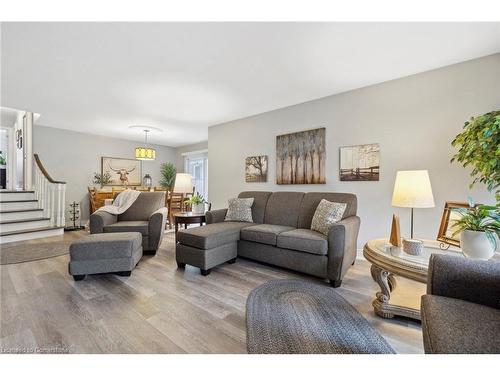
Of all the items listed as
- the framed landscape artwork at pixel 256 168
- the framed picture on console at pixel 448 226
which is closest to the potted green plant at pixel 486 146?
the framed picture on console at pixel 448 226

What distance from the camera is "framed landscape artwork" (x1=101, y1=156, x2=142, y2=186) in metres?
5.93

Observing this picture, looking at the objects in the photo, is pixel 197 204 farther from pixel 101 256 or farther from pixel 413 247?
pixel 413 247

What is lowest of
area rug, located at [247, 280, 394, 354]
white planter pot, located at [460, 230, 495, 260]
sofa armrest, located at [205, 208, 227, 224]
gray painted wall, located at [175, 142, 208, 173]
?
area rug, located at [247, 280, 394, 354]

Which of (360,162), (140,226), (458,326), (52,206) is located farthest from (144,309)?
(52,206)

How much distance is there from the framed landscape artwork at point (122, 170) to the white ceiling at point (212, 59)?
231 cm

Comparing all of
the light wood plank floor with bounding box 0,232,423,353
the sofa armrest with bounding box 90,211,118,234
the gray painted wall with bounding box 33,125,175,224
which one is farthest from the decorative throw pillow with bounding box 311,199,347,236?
the gray painted wall with bounding box 33,125,175,224

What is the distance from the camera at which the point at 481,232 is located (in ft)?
4.55

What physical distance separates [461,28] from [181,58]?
8.36 ft

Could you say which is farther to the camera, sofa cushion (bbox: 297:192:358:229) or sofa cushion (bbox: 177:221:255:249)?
sofa cushion (bbox: 297:192:358:229)

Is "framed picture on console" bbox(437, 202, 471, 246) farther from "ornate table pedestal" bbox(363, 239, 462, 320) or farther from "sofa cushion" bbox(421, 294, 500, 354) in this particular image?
"sofa cushion" bbox(421, 294, 500, 354)

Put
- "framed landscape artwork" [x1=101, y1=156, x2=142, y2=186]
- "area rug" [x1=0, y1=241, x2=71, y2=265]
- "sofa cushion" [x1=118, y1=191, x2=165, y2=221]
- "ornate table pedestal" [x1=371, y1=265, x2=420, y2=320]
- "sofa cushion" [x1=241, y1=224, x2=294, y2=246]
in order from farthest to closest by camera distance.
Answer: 1. "framed landscape artwork" [x1=101, y1=156, x2=142, y2=186]
2. "sofa cushion" [x1=118, y1=191, x2=165, y2=221]
3. "area rug" [x1=0, y1=241, x2=71, y2=265]
4. "sofa cushion" [x1=241, y1=224, x2=294, y2=246]
5. "ornate table pedestal" [x1=371, y1=265, x2=420, y2=320]

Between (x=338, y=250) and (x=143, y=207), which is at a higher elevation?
(x=143, y=207)

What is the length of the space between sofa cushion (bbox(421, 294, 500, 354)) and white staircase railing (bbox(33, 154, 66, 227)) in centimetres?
575

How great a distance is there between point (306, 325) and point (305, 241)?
0.94 m
